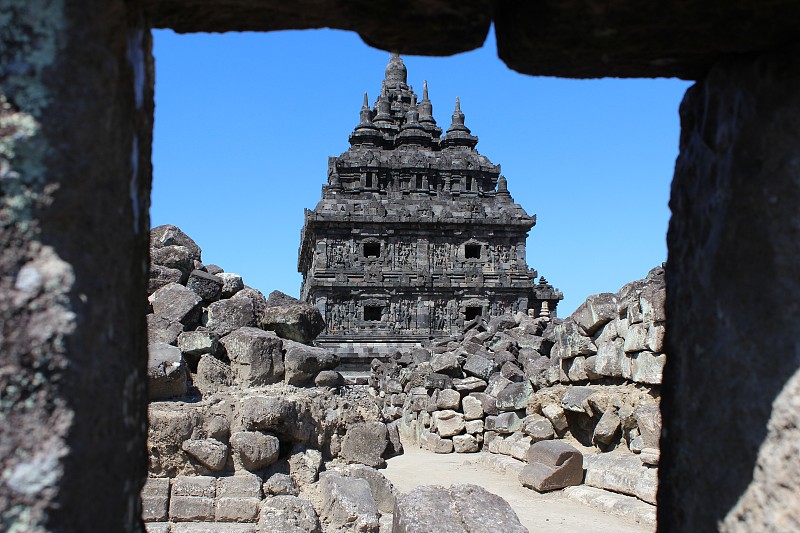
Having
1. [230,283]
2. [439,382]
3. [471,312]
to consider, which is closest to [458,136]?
[471,312]

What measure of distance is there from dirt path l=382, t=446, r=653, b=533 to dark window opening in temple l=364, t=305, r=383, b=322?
21.2m

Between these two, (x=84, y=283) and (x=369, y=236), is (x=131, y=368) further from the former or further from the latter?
(x=369, y=236)

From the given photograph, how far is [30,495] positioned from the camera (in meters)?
1.54

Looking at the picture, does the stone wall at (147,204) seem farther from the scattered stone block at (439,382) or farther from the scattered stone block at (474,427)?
the scattered stone block at (439,382)

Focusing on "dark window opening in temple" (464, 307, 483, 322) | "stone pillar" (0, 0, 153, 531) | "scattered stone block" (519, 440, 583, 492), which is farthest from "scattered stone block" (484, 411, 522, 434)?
"dark window opening in temple" (464, 307, 483, 322)

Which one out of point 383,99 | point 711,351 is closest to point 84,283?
point 711,351

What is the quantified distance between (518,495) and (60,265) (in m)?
7.13

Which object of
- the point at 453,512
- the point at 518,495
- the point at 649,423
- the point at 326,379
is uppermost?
the point at 326,379

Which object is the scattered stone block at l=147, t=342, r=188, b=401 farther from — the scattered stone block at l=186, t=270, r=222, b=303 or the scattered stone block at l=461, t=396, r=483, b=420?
the scattered stone block at l=461, t=396, r=483, b=420

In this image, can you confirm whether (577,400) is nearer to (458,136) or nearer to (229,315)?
(229,315)

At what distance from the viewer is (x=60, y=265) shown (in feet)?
5.30

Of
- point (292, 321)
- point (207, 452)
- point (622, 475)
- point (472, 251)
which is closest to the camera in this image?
point (207, 452)

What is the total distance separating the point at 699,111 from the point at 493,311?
1209 inches

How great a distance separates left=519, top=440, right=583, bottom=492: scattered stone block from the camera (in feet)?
26.5
